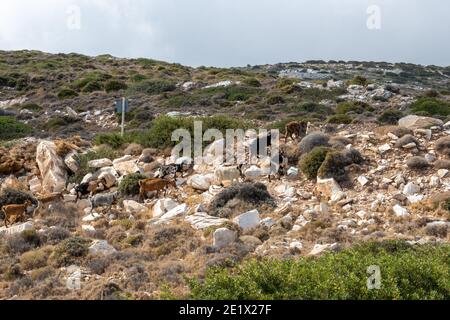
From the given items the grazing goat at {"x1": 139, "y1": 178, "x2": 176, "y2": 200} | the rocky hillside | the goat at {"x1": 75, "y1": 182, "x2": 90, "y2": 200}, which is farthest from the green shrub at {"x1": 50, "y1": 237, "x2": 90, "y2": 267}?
the goat at {"x1": 75, "y1": 182, "x2": 90, "y2": 200}

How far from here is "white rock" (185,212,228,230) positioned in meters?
10.6

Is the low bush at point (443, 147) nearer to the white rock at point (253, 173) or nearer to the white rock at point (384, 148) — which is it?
the white rock at point (384, 148)

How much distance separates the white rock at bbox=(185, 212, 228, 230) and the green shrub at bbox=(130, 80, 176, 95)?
24.4 metres

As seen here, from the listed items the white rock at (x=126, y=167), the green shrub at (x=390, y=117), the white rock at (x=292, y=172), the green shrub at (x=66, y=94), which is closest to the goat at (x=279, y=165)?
the white rock at (x=292, y=172)

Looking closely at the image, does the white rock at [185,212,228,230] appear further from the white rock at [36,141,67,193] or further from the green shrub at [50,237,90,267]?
the white rock at [36,141,67,193]

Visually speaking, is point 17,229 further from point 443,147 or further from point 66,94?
point 66,94

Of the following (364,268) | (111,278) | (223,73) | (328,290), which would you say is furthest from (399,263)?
(223,73)

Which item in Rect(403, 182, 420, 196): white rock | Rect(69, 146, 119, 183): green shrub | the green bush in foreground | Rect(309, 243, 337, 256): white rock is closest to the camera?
the green bush in foreground

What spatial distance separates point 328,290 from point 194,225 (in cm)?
511

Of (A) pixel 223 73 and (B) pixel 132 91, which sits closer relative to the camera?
(B) pixel 132 91

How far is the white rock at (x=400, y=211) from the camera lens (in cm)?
1042

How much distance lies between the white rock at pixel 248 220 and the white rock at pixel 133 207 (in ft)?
8.64

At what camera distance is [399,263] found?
664 centimetres
